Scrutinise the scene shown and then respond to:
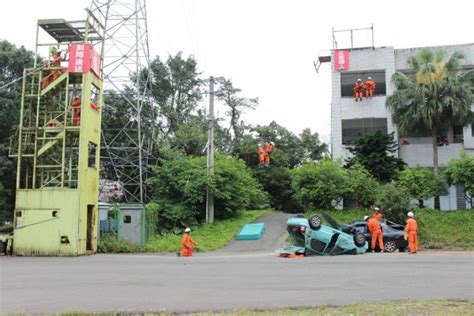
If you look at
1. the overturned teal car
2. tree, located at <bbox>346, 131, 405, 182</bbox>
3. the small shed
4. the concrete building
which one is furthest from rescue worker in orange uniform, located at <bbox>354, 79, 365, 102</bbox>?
the overturned teal car

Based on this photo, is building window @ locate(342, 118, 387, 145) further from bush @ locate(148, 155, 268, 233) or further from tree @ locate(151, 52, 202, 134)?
tree @ locate(151, 52, 202, 134)

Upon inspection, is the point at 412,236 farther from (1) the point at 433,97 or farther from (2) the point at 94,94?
(2) the point at 94,94

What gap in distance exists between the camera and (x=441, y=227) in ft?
91.8

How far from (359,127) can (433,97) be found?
8.45 m

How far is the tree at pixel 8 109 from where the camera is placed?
3362cm

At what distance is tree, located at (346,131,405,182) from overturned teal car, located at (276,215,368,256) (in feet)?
49.4

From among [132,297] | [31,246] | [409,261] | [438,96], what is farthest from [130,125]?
[132,297]

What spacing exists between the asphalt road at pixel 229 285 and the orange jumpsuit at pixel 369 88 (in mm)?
25185

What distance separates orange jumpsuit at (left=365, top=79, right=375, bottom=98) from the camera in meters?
38.6

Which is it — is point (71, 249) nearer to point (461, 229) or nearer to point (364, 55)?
point (461, 229)

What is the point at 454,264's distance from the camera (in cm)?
1438

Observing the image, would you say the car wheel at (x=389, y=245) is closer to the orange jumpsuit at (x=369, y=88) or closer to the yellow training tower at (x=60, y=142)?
the yellow training tower at (x=60, y=142)

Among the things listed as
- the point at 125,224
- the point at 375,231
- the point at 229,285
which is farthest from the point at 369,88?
the point at 229,285

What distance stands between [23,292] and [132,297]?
2701mm
